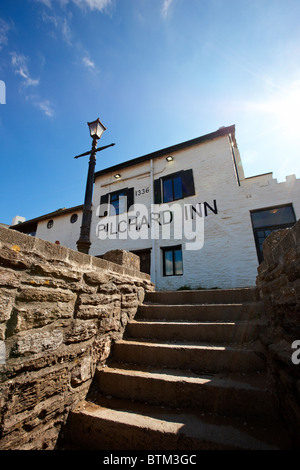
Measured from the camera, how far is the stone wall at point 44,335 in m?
1.68

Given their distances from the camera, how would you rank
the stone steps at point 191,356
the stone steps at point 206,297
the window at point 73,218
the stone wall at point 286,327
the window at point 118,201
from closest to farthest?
the stone wall at point 286,327 < the stone steps at point 191,356 < the stone steps at point 206,297 < the window at point 118,201 < the window at point 73,218

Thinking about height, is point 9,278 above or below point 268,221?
Answer: below

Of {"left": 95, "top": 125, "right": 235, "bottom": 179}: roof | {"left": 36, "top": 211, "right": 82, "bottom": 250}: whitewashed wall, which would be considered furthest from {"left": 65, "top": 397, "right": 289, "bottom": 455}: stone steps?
{"left": 36, "top": 211, "right": 82, "bottom": 250}: whitewashed wall

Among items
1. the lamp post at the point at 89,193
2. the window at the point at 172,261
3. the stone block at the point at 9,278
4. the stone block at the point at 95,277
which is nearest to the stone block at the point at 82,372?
the stone block at the point at 95,277

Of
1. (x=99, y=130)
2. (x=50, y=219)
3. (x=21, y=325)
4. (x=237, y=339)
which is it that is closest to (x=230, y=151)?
(x=99, y=130)

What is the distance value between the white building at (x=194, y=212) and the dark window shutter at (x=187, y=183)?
0.15 feet

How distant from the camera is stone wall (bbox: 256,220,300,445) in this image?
5.37ft

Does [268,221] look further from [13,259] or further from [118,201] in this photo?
[13,259]

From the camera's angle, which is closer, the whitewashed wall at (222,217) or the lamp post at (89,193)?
the lamp post at (89,193)

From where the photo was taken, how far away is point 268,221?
757 cm

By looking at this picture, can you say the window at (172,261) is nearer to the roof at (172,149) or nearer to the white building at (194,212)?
the white building at (194,212)

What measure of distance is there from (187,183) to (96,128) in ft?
17.9

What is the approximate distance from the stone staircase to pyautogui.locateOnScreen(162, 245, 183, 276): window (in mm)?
5057

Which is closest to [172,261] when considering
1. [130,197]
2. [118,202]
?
[130,197]
